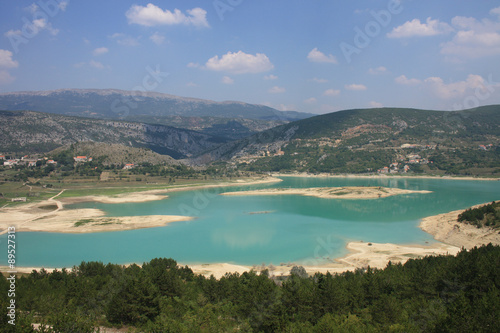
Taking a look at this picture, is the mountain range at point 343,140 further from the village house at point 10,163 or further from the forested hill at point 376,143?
the village house at point 10,163

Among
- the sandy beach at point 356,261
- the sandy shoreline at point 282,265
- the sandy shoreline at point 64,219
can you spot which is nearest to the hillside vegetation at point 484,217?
the sandy shoreline at point 282,265

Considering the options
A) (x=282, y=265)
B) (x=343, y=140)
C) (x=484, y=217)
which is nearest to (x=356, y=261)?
(x=282, y=265)

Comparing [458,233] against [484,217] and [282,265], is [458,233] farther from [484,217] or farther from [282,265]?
[282,265]

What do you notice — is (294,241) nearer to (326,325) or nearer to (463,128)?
(326,325)

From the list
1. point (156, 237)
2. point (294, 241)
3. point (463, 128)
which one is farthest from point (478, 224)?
point (463, 128)

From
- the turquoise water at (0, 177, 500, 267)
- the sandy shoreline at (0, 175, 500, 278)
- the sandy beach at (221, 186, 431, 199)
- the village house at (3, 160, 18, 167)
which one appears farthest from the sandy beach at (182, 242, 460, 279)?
the village house at (3, 160, 18, 167)

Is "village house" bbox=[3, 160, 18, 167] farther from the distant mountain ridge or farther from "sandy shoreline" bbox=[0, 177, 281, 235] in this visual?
"sandy shoreline" bbox=[0, 177, 281, 235]
